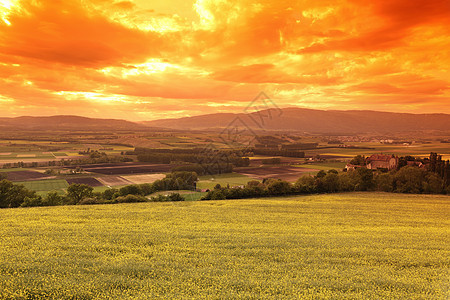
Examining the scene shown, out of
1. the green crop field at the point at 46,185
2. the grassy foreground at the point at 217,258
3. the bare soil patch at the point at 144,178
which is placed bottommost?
the green crop field at the point at 46,185

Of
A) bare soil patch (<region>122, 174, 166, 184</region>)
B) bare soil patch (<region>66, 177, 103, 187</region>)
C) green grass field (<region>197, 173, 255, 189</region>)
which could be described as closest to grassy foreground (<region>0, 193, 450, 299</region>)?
green grass field (<region>197, 173, 255, 189</region>)

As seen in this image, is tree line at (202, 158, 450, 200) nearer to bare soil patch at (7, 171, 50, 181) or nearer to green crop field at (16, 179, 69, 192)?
green crop field at (16, 179, 69, 192)

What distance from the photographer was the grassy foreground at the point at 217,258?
12.1 m

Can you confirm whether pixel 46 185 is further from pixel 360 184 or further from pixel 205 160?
pixel 360 184

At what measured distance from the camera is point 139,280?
42.7ft

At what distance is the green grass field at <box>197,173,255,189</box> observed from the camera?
7331 cm

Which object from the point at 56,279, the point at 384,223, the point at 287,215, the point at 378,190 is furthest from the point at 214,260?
the point at 378,190

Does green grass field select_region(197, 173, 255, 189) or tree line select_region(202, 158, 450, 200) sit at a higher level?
tree line select_region(202, 158, 450, 200)

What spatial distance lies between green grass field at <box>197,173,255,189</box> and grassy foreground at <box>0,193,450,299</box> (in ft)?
144

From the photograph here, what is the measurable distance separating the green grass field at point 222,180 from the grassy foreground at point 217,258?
43883 mm

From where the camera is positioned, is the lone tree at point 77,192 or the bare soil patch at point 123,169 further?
the bare soil patch at point 123,169

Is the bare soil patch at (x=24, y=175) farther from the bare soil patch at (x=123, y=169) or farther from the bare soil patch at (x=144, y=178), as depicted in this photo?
the bare soil patch at (x=144, y=178)

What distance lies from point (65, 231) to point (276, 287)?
18739mm

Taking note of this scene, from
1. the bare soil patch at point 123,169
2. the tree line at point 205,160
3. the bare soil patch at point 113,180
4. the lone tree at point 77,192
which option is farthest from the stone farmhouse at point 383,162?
the lone tree at point 77,192
